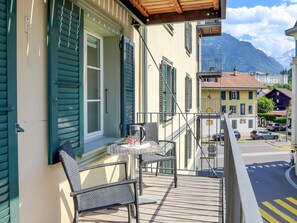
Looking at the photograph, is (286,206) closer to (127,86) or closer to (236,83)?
(127,86)

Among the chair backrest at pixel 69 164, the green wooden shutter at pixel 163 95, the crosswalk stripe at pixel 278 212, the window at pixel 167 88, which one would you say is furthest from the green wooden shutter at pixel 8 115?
the crosswalk stripe at pixel 278 212

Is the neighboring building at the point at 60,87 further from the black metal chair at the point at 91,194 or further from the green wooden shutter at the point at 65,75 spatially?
the black metal chair at the point at 91,194

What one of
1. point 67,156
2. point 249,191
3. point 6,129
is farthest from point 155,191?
point 249,191

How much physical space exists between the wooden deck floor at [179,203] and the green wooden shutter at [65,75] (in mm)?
846

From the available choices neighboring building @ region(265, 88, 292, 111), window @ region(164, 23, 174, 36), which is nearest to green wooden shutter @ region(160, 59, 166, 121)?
window @ region(164, 23, 174, 36)

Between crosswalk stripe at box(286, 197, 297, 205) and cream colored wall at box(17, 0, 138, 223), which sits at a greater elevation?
cream colored wall at box(17, 0, 138, 223)

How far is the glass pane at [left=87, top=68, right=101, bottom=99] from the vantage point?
11.1ft

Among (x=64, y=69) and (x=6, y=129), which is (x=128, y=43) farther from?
(x=6, y=129)

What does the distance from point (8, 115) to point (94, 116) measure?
176cm

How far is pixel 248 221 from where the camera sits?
64cm

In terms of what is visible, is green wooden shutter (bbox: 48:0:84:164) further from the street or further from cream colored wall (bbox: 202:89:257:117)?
cream colored wall (bbox: 202:89:257:117)

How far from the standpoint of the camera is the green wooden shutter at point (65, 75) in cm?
222

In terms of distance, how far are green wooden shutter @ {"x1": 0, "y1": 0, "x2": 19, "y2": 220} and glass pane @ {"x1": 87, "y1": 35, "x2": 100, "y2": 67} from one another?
159 centimetres

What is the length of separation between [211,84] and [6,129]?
30.4 meters
